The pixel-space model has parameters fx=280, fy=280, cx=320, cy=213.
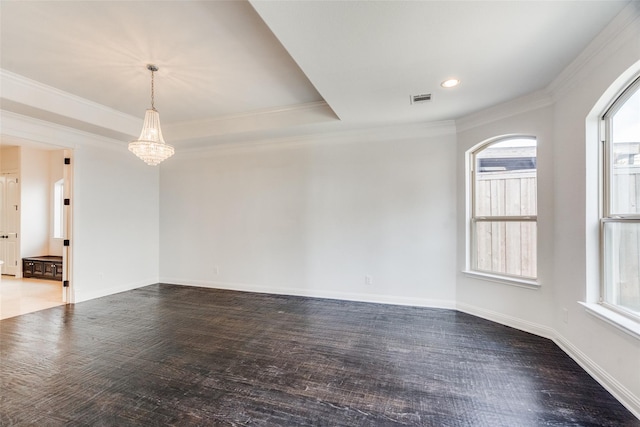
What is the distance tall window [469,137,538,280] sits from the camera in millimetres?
3336

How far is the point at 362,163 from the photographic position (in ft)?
14.6

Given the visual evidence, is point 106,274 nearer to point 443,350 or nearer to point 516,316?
point 443,350

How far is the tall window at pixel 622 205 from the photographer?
83.0 inches

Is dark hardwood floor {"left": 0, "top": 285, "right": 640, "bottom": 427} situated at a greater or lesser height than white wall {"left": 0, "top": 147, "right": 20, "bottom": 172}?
lesser

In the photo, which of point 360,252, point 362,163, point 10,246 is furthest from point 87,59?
point 10,246

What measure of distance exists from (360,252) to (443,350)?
74.6 inches

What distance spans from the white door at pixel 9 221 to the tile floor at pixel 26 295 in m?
0.37

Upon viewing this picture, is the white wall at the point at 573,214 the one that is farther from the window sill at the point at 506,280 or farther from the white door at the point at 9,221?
the white door at the point at 9,221

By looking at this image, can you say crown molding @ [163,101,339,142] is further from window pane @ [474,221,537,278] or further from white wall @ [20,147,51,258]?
white wall @ [20,147,51,258]

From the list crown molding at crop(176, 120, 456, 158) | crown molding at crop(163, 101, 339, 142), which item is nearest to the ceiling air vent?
crown molding at crop(176, 120, 456, 158)

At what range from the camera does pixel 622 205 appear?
2260mm

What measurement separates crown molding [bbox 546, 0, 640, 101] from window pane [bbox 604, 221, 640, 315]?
1.33 metres

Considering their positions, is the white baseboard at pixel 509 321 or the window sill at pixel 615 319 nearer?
the window sill at pixel 615 319

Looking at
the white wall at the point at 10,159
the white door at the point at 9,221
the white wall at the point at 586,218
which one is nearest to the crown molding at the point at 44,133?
the white wall at the point at 10,159
